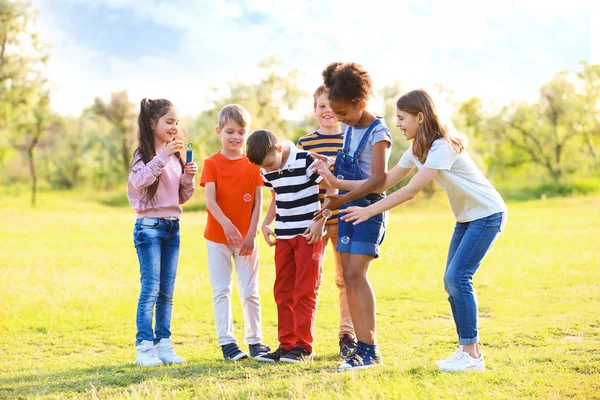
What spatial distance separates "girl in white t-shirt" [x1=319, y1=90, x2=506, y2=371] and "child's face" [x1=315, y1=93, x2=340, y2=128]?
119cm

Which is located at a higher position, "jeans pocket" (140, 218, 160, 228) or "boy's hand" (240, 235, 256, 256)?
"jeans pocket" (140, 218, 160, 228)

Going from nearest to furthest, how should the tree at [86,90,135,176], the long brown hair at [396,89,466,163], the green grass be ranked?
the green grass, the long brown hair at [396,89,466,163], the tree at [86,90,135,176]

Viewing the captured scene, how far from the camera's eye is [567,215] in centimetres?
2489

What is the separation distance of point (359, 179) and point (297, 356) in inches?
65.5

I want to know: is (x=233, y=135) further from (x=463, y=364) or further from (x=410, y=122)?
(x=463, y=364)

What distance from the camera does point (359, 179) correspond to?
18.4 ft

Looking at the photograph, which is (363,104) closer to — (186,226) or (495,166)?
(186,226)

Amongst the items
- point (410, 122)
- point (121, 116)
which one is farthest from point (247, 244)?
point (121, 116)

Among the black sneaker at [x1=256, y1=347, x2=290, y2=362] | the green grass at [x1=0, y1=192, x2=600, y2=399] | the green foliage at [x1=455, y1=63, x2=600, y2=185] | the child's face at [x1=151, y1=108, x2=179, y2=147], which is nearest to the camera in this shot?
the green grass at [x1=0, y1=192, x2=600, y2=399]

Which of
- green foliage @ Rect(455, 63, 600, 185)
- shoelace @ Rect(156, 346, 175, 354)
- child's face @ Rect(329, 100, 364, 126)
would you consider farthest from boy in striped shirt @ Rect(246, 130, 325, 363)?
green foliage @ Rect(455, 63, 600, 185)

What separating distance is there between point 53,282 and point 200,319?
3.53 meters

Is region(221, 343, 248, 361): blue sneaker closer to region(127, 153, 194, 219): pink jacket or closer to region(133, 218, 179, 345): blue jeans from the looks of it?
region(133, 218, 179, 345): blue jeans

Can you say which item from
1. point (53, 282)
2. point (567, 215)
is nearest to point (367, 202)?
point (53, 282)

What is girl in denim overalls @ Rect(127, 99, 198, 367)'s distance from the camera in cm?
620
